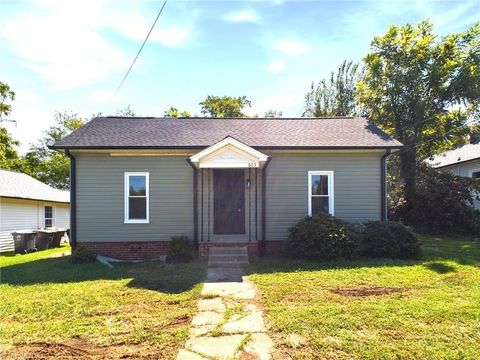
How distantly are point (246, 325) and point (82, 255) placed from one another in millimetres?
6767

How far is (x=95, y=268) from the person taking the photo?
8.88 m

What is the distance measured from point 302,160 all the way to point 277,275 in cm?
430

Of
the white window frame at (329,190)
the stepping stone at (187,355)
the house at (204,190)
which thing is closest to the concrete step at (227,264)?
the house at (204,190)

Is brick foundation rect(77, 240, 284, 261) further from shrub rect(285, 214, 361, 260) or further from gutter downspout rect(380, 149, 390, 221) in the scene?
gutter downspout rect(380, 149, 390, 221)

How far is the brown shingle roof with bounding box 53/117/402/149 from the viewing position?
10.4m

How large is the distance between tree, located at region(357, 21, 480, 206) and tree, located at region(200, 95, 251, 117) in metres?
18.6

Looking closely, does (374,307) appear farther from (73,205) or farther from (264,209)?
(73,205)

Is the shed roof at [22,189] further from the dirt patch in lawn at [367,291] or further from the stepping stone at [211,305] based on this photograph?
the dirt patch in lawn at [367,291]

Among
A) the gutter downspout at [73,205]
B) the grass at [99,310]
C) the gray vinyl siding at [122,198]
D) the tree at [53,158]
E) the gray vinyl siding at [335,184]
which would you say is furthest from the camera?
the tree at [53,158]

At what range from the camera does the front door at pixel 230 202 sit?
417 inches

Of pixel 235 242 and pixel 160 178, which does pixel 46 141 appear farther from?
A: pixel 235 242

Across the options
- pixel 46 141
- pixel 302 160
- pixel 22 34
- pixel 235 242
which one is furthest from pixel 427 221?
pixel 46 141

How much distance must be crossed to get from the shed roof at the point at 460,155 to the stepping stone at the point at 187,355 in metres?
17.8

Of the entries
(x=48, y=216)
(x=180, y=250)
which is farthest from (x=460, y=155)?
(x=48, y=216)
